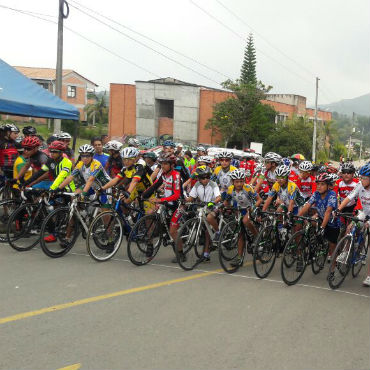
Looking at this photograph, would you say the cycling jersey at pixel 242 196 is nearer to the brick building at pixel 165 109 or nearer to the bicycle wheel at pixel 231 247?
the bicycle wheel at pixel 231 247

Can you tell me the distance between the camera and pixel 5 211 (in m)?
8.68

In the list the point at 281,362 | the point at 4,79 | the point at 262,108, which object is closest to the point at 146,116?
the point at 262,108

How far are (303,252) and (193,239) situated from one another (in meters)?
1.80

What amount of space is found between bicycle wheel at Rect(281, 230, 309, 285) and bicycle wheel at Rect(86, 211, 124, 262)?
9.54 feet

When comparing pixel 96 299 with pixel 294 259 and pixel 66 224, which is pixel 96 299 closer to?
pixel 66 224

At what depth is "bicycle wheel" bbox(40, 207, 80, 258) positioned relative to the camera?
765 centimetres

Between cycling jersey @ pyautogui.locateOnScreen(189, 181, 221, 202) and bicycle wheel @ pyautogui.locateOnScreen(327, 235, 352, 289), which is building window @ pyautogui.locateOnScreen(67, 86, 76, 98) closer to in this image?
cycling jersey @ pyautogui.locateOnScreen(189, 181, 221, 202)

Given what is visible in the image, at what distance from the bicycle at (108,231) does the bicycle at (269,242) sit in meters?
2.30

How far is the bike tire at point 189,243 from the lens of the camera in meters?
7.55

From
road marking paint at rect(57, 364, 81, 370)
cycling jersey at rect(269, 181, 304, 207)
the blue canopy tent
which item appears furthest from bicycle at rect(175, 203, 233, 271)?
the blue canopy tent

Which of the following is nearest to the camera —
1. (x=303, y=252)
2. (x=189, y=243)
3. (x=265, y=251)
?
(x=303, y=252)

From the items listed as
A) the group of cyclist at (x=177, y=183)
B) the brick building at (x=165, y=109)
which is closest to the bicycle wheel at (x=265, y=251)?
the group of cyclist at (x=177, y=183)

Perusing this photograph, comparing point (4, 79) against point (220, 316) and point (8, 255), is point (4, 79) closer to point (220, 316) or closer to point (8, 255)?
point (8, 255)

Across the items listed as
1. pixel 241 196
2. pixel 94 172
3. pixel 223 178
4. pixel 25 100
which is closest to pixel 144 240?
pixel 94 172
